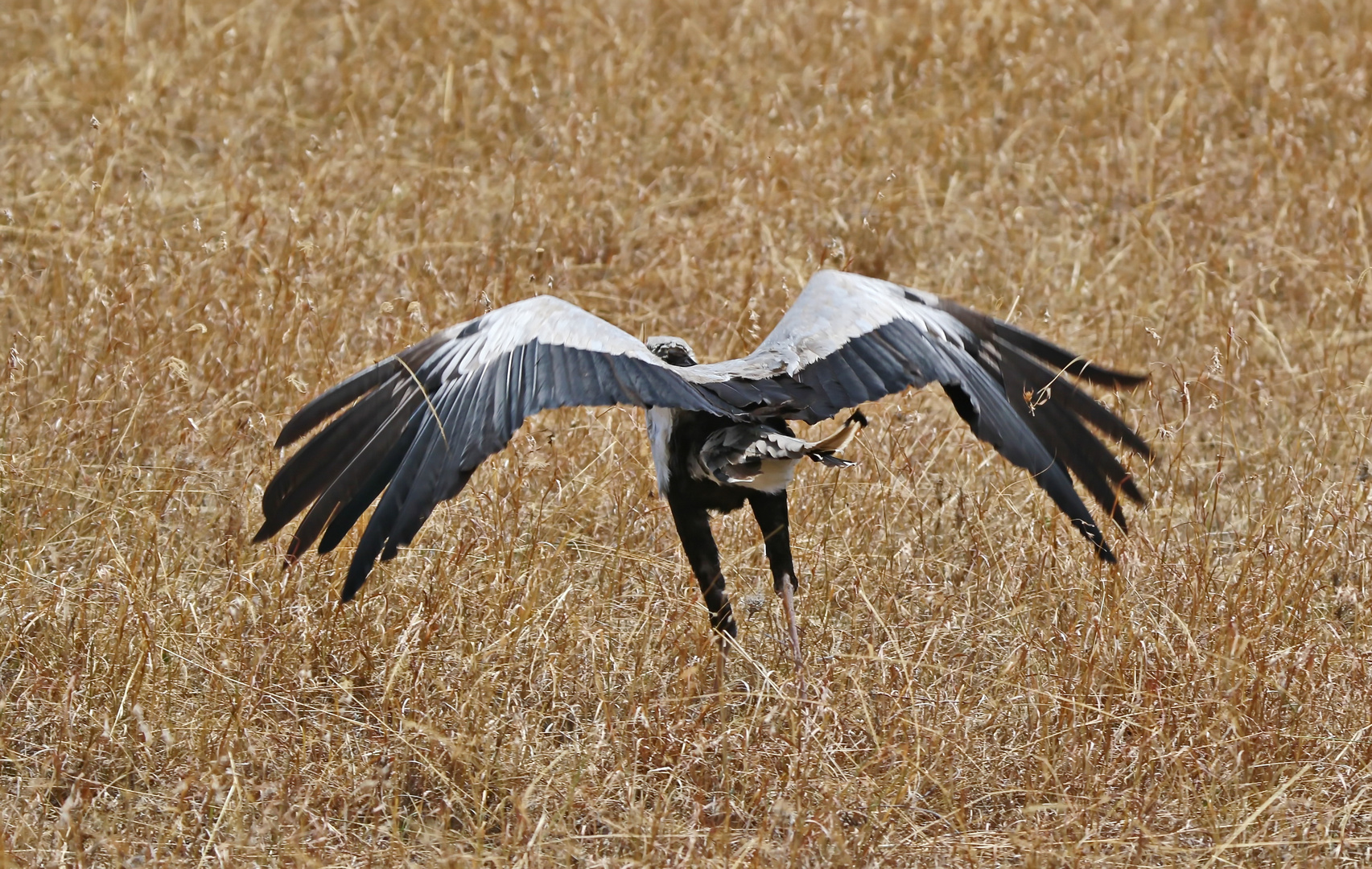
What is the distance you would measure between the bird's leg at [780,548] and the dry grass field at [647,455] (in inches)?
5.1

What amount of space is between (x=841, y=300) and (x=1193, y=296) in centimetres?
254

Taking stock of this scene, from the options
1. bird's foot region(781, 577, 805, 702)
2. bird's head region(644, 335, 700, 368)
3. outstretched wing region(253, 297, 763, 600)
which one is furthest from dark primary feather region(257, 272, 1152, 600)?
bird's foot region(781, 577, 805, 702)

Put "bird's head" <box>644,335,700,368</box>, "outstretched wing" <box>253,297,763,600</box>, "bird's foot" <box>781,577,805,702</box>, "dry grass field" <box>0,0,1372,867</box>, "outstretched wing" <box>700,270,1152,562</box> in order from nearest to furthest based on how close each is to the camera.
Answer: "outstretched wing" <box>253,297,763,600</box>, "dry grass field" <box>0,0,1372,867</box>, "outstretched wing" <box>700,270,1152,562</box>, "bird's foot" <box>781,577,805,702</box>, "bird's head" <box>644,335,700,368</box>

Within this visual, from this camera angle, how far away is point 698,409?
325 cm

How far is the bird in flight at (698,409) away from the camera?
3.31 meters

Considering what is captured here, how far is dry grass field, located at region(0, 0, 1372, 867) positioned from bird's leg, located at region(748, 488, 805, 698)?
0.13 meters

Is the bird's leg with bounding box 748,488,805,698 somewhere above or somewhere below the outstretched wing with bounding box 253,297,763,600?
below

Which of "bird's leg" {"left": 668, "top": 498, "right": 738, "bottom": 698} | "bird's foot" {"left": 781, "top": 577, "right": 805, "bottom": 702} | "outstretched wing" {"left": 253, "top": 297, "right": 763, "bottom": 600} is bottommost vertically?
"bird's foot" {"left": 781, "top": 577, "right": 805, "bottom": 702}

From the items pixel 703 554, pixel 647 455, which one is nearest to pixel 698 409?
pixel 703 554

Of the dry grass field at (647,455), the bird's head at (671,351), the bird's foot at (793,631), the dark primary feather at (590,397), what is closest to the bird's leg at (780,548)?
the bird's foot at (793,631)

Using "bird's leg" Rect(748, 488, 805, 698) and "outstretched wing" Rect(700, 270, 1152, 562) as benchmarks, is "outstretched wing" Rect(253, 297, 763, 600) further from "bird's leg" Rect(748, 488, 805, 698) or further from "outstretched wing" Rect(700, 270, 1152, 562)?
"bird's leg" Rect(748, 488, 805, 698)

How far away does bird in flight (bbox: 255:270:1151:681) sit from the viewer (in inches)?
130

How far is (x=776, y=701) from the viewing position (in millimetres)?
3680

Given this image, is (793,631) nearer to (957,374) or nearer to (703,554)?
(703,554)
